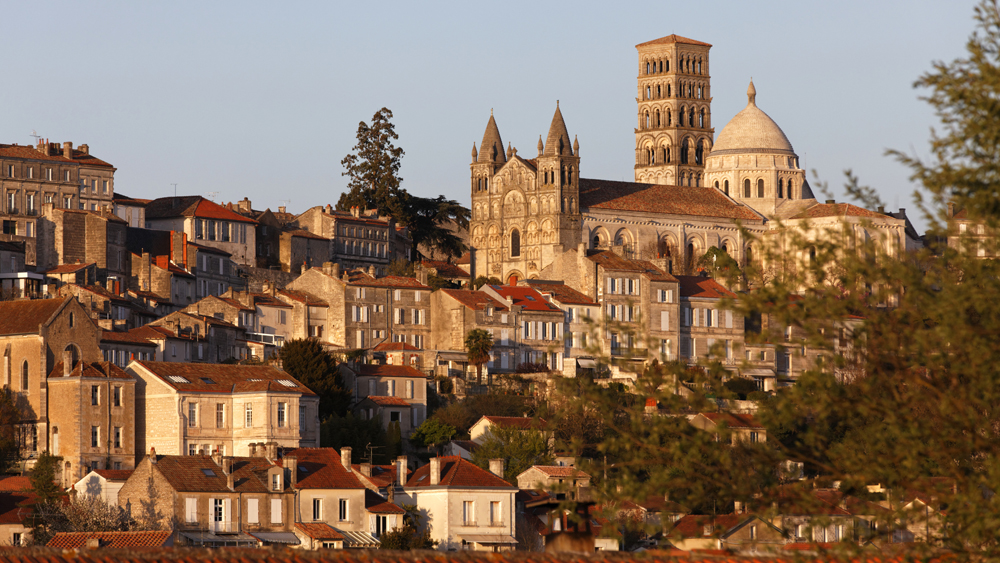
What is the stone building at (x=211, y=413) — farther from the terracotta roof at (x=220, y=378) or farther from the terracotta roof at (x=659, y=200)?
the terracotta roof at (x=659, y=200)

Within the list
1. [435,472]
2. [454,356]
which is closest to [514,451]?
[435,472]

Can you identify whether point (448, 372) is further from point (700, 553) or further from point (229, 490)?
point (700, 553)

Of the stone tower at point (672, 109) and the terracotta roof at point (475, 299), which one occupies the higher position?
the stone tower at point (672, 109)

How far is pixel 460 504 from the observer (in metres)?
57.0

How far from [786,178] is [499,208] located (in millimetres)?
30829

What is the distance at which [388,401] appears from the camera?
75.5 m

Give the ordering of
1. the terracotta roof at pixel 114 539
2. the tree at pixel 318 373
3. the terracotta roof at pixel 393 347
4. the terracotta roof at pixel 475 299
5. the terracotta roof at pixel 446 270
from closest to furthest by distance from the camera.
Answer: the terracotta roof at pixel 114 539, the tree at pixel 318 373, the terracotta roof at pixel 393 347, the terracotta roof at pixel 475 299, the terracotta roof at pixel 446 270

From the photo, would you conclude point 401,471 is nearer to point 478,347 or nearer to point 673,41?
point 478,347

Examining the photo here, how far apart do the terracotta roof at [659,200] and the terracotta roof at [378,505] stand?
73316mm

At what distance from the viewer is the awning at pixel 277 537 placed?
176 feet

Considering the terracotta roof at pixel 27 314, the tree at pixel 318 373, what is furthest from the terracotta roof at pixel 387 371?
the terracotta roof at pixel 27 314

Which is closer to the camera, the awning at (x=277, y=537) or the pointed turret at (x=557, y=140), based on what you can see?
the awning at (x=277, y=537)

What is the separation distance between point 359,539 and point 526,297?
130ft

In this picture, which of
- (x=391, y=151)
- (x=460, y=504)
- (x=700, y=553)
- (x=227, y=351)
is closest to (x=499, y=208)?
(x=391, y=151)
